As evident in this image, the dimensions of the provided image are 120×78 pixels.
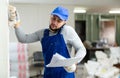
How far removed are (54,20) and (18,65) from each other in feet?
14.3

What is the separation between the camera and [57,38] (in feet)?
5.45

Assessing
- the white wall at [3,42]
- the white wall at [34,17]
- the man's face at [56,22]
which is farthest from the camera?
the white wall at [34,17]

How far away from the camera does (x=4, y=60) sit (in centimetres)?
75

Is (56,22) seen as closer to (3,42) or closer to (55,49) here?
(55,49)

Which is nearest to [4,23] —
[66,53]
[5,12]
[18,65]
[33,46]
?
[5,12]

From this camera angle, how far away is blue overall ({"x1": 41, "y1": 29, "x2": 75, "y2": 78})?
5.44 ft

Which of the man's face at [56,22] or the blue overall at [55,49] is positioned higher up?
the man's face at [56,22]

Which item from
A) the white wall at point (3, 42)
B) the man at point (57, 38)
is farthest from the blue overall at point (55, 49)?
the white wall at point (3, 42)

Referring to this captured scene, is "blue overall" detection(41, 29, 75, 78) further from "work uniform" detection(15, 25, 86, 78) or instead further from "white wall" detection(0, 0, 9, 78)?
"white wall" detection(0, 0, 9, 78)

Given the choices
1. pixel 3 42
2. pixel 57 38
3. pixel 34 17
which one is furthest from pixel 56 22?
pixel 34 17

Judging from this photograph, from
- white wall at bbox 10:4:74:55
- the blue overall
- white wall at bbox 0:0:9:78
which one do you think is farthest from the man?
white wall at bbox 10:4:74:55

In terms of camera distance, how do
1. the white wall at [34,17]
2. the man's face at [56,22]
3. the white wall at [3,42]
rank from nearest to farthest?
the white wall at [3,42]
the man's face at [56,22]
the white wall at [34,17]

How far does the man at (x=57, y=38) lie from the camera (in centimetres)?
157

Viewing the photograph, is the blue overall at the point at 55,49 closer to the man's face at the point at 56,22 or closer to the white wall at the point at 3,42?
the man's face at the point at 56,22
